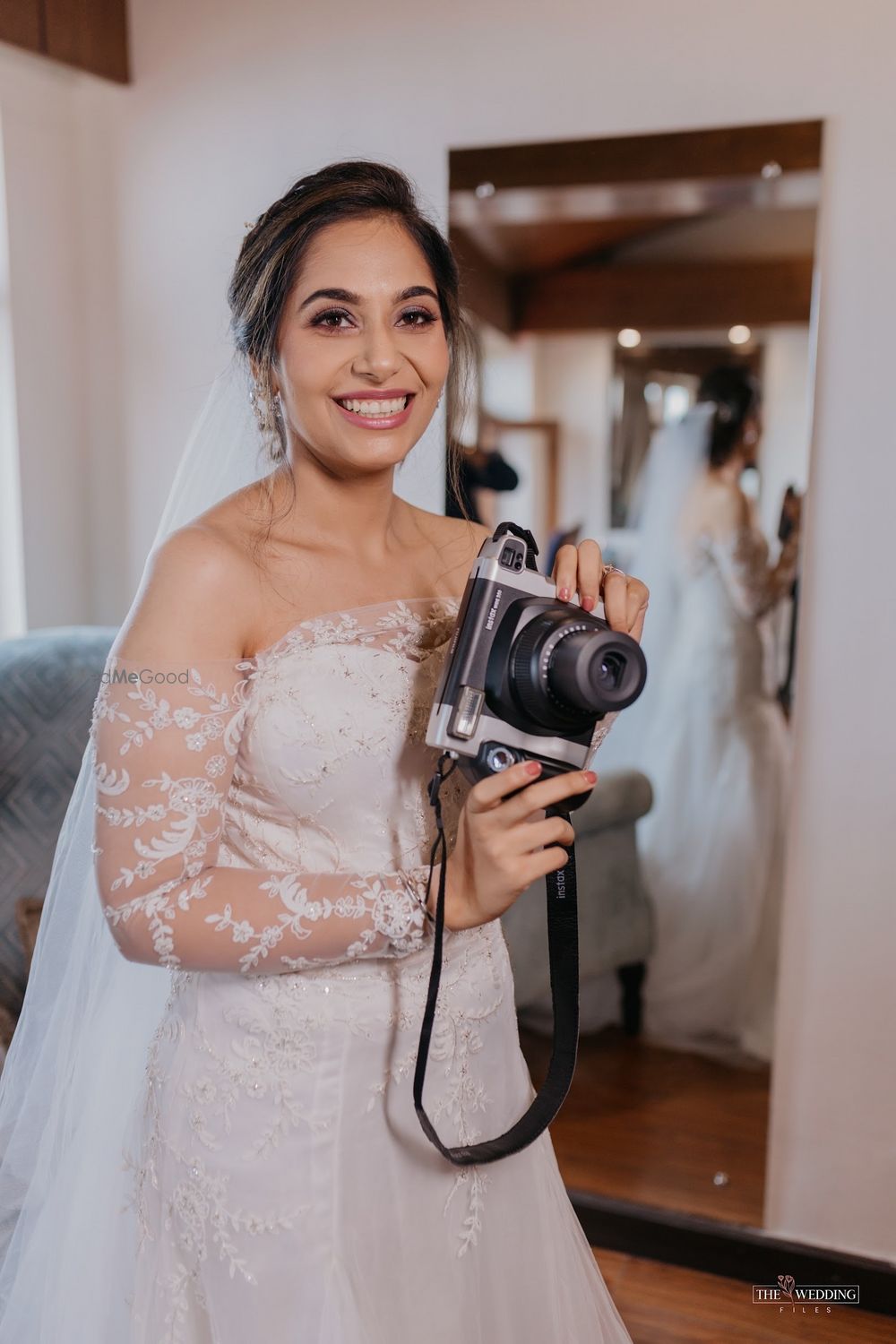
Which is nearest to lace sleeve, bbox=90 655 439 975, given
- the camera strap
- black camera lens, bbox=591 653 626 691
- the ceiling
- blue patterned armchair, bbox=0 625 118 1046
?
the camera strap

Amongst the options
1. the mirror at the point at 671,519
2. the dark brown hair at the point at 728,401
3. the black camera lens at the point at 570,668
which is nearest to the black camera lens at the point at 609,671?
the black camera lens at the point at 570,668

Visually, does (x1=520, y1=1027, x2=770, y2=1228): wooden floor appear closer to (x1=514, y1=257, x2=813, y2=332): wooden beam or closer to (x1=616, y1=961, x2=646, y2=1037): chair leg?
(x1=616, y1=961, x2=646, y2=1037): chair leg

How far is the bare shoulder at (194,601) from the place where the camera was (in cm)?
105

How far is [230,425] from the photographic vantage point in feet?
4.45

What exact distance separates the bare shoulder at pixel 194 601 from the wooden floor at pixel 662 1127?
Answer: 138 cm

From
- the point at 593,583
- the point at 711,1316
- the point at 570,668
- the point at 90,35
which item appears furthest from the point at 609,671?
the point at 90,35

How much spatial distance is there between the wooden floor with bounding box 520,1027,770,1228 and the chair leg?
1.1 inches

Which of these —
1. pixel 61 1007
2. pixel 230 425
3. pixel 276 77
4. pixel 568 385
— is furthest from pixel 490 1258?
pixel 276 77

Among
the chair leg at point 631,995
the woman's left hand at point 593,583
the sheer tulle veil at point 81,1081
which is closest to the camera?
the woman's left hand at point 593,583

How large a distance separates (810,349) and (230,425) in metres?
0.97

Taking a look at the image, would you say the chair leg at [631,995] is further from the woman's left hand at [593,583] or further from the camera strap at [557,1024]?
the woman's left hand at [593,583]

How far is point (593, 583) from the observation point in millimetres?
1128

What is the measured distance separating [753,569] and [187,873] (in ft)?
4.16

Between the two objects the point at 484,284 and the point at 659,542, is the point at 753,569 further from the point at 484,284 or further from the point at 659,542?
the point at 484,284
